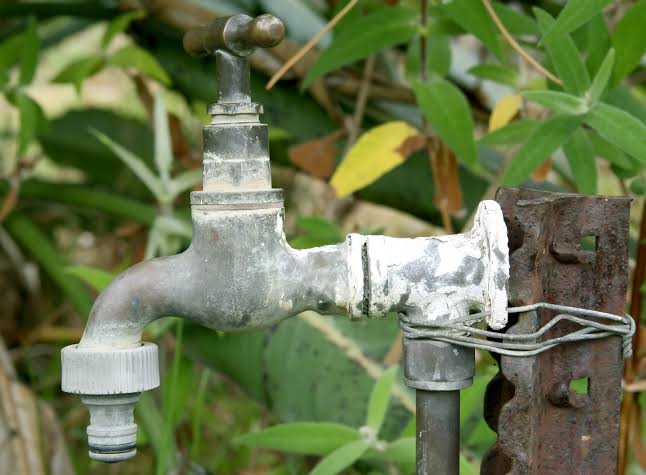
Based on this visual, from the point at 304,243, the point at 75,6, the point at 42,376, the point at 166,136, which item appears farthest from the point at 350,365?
the point at 42,376

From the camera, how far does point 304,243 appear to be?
105 centimetres

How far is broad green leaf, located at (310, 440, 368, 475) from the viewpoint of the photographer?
797 millimetres

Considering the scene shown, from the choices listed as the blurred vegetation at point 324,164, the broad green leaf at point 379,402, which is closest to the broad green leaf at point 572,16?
the blurred vegetation at point 324,164

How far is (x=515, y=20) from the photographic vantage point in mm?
869

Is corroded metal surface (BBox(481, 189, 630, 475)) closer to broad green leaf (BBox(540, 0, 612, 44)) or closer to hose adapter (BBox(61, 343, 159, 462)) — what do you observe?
broad green leaf (BBox(540, 0, 612, 44))

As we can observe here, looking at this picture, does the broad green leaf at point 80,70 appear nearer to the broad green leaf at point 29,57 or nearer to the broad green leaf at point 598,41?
the broad green leaf at point 29,57

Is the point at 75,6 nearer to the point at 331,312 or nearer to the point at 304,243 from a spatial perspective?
the point at 304,243

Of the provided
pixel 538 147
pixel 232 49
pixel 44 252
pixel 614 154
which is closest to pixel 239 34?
pixel 232 49

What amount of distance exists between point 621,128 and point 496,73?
221mm

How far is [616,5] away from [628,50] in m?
0.30

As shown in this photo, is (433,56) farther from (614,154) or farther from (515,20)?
(614,154)

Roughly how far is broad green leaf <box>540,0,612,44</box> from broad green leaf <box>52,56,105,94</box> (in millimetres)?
659

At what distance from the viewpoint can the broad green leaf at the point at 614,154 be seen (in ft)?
2.73

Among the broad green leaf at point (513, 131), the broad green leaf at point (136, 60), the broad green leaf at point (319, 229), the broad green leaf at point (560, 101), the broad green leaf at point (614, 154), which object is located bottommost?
the broad green leaf at point (319, 229)
